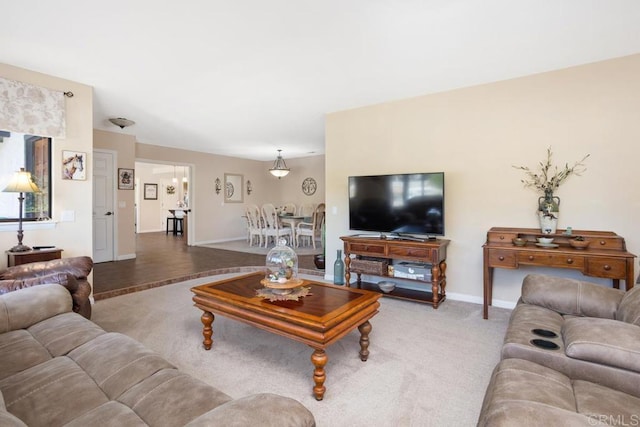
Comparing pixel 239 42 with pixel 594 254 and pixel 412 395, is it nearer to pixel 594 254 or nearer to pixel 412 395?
pixel 412 395

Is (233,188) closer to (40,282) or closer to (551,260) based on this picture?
(40,282)

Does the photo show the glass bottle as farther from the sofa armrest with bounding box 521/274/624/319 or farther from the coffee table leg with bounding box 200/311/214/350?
the sofa armrest with bounding box 521/274/624/319

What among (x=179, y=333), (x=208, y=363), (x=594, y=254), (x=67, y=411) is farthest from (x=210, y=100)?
(x=594, y=254)

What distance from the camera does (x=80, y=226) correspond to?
3.77 m

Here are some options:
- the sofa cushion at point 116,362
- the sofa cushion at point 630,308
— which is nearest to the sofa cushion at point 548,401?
the sofa cushion at point 630,308

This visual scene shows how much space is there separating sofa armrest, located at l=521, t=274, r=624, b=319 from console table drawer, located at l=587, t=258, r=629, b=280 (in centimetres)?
82

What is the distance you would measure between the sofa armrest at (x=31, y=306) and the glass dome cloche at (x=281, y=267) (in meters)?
1.37

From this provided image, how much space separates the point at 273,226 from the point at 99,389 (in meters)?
6.54

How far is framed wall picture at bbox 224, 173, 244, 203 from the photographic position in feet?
29.7

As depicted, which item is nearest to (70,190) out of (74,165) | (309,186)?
(74,165)

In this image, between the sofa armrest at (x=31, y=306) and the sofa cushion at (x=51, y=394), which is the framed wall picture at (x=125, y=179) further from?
the sofa cushion at (x=51, y=394)

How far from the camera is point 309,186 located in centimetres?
964

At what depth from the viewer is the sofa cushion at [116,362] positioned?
54.3 inches

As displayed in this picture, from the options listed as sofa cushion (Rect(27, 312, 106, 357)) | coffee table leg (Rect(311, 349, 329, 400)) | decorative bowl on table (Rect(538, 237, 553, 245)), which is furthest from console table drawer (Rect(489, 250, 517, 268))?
sofa cushion (Rect(27, 312, 106, 357))
